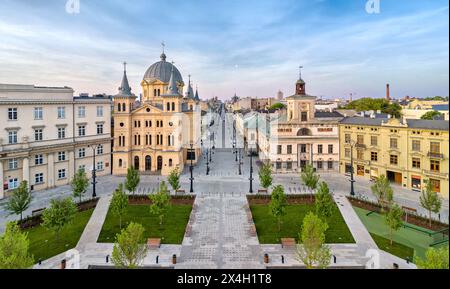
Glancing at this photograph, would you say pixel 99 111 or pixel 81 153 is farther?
pixel 99 111

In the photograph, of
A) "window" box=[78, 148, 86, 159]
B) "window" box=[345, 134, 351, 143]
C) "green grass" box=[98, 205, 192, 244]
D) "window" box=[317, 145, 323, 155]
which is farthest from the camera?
"window" box=[317, 145, 323, 155]

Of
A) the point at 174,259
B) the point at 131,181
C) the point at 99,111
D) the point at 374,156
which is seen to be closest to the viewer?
the point at 174,259

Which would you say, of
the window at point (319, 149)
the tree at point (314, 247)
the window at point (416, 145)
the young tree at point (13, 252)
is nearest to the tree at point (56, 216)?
the young tree at point (13, 252)

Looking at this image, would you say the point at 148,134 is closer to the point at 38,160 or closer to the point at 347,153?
the point at 38,160

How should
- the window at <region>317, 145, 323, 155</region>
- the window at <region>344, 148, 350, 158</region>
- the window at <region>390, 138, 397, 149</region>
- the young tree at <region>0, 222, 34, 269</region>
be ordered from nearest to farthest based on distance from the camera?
the young tree at <region>0, 222, 34, 269</region>, the window at <region>390, 138, 397, 149</region>, the window at <region>344, 148, 350, 158</region>, the window at <region>317, 145, 323, 155</region>

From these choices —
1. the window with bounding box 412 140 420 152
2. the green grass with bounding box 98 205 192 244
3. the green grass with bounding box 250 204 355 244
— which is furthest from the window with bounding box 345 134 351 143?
the green grass with bounding box 98 205 192 244

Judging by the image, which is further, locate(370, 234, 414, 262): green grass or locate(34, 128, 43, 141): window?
locate(34, 128, 43, 141): window

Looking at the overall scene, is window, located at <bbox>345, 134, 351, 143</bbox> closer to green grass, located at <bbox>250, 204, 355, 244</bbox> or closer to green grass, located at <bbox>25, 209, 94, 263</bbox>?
green grass, located at <bbox>250, 204, 355, 244</bbox>

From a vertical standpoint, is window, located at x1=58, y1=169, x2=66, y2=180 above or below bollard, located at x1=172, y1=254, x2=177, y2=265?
above

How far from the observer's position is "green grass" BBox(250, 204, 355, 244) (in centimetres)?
1992

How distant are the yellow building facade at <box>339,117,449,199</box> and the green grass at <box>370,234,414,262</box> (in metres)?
10.9

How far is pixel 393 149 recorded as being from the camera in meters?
33.0

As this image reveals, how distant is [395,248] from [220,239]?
1035 centimetres

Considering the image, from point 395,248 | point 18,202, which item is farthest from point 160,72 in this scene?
point 395,248
